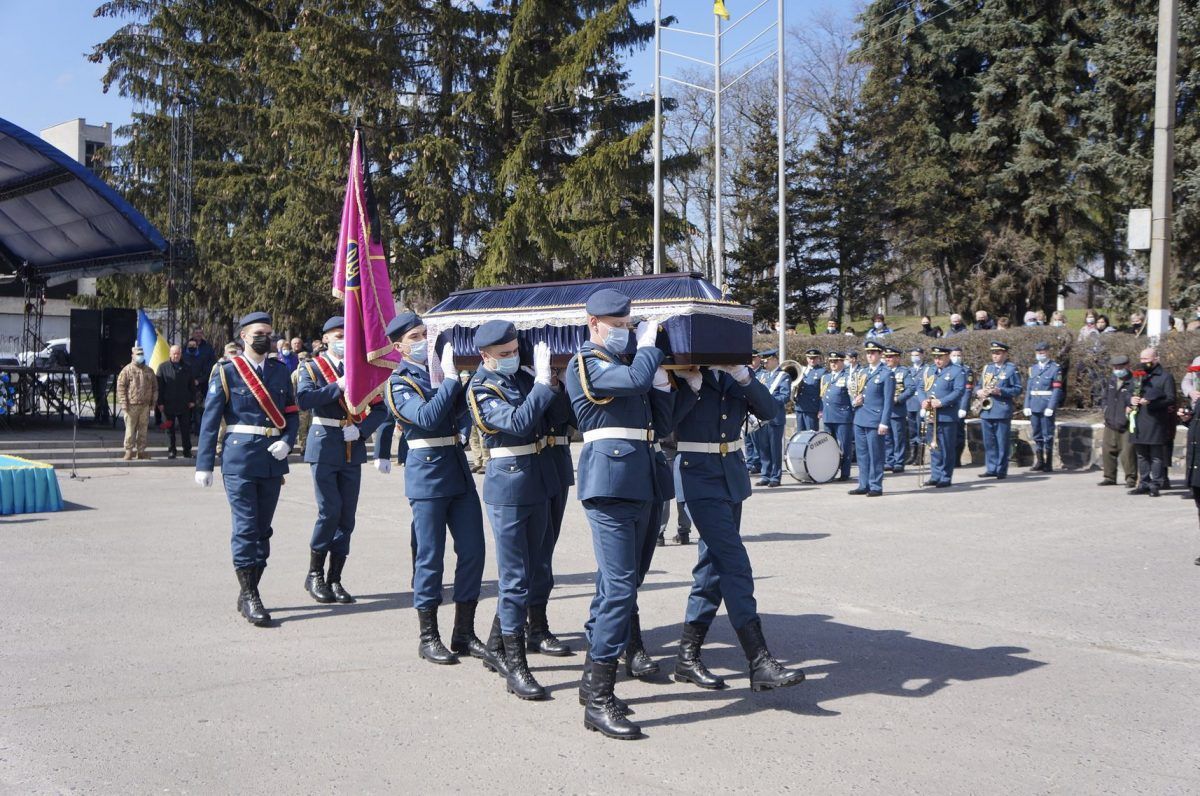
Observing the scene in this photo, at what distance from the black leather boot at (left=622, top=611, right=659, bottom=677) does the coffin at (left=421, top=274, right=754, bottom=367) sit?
59.4 inches

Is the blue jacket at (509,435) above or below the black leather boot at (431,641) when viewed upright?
above

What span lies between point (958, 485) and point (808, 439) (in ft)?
7.10

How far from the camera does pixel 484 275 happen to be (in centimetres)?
2675

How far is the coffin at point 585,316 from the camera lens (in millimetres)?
5914

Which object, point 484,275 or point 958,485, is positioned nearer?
point 958,485

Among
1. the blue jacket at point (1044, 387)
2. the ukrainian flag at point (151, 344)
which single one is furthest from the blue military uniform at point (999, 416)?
the ukrainian flag at point (151, 344)

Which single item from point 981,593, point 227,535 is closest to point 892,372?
point 981,593

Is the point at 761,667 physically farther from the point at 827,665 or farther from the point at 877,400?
the point at 877,400

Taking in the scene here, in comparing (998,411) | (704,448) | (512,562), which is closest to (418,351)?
(512,562)

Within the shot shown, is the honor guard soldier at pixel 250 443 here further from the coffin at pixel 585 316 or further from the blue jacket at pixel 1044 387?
the blue jacket at pixel 1044 387

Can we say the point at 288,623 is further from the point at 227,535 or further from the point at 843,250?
the point at 843,250

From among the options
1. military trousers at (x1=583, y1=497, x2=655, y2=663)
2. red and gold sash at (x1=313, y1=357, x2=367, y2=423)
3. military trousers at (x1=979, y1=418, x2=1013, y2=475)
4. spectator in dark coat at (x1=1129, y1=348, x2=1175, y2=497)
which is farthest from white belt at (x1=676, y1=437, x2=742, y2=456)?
military trousers at (x1=979, y1=418, x2=1013, y2=475)

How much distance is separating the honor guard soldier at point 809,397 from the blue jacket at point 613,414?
11.6 metres

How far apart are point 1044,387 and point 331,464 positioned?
11637mm
